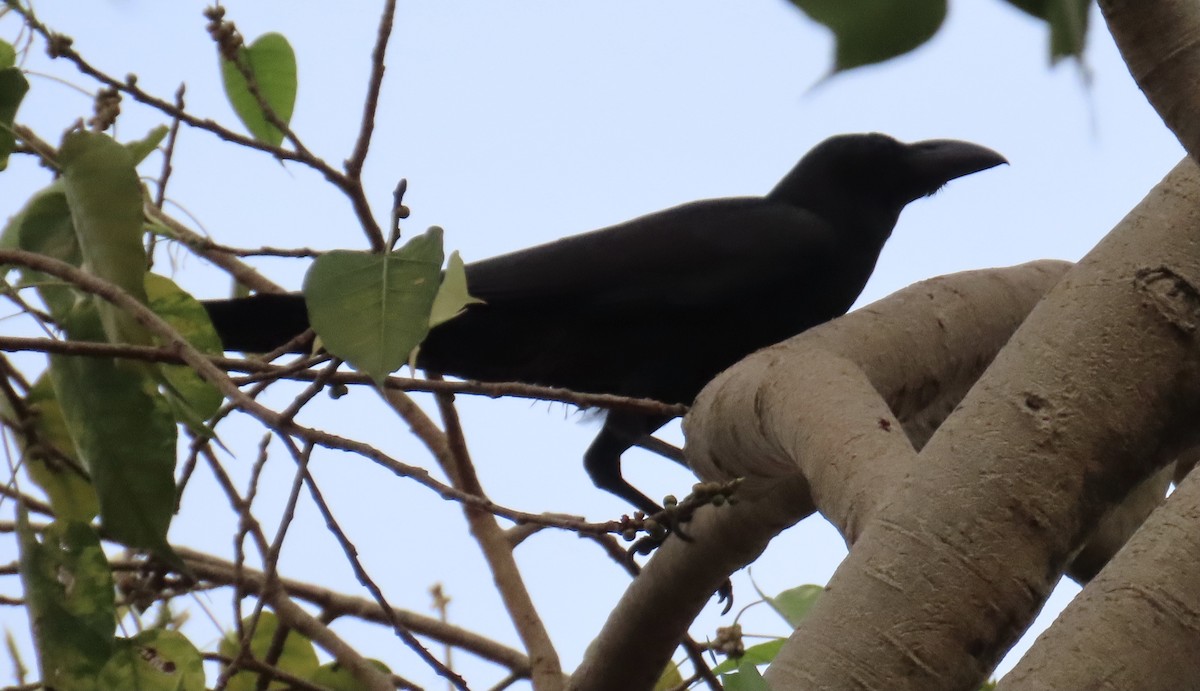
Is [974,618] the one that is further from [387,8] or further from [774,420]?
[387,8]

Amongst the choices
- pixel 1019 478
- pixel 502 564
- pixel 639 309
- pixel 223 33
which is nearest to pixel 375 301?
pixel 1019 478

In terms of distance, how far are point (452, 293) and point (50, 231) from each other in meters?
0.48

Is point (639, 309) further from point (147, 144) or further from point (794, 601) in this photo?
point (147, 144)

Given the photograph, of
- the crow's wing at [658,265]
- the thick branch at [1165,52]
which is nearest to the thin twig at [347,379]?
the thick branch at [1165,52]

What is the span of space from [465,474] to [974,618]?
1773mm

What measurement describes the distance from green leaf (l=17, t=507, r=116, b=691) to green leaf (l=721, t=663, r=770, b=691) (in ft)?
2.50

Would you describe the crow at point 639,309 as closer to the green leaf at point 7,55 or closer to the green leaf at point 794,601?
the green leaf at point 794,601

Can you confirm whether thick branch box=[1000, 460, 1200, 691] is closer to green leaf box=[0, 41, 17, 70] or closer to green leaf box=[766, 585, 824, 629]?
green leaf box=[766, 585, 824, 629]

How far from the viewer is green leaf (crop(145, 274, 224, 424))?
134 centimetres

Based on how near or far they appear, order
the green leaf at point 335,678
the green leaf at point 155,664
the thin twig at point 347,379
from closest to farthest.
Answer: the thin twig at point 347,379
the green leaf at point 155,664
the green leaf at point 335,678

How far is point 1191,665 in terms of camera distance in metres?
0.98

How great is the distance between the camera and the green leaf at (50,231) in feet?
4.22

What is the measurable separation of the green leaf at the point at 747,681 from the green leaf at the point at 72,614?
2.50 feet

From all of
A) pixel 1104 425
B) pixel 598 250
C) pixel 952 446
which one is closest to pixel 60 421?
pixel 952 446
